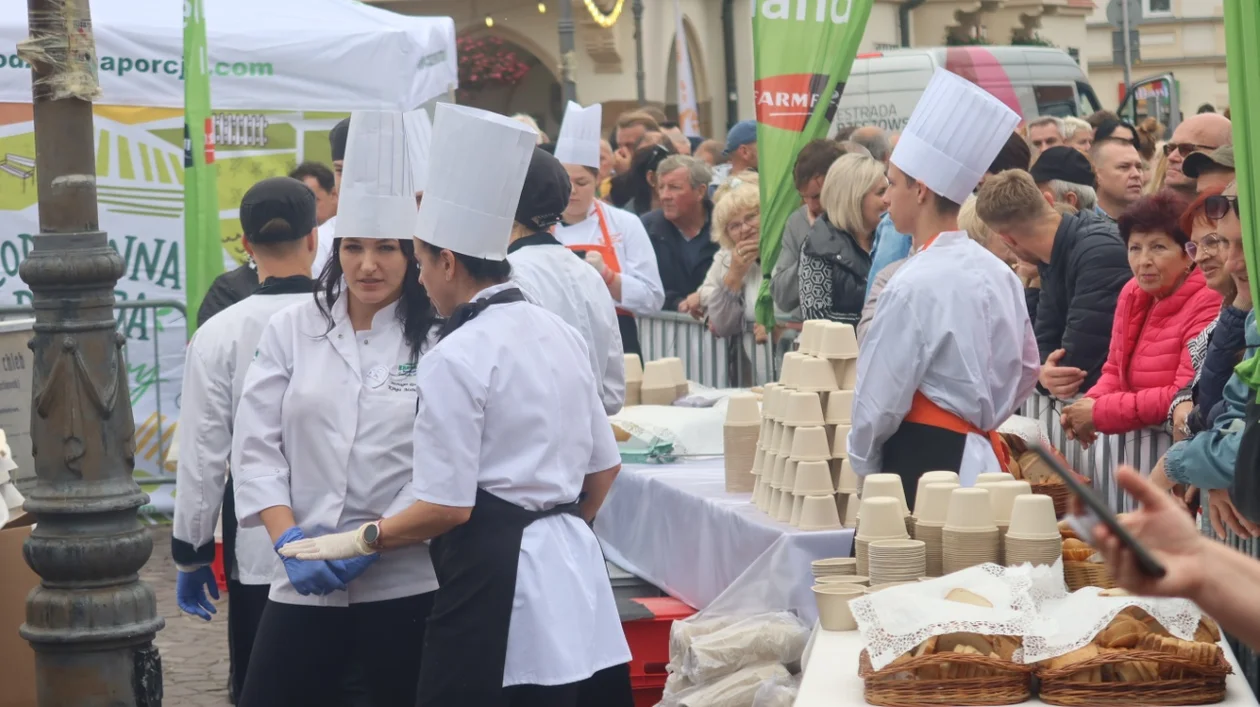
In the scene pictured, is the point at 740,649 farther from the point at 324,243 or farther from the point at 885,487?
the point at 324,243

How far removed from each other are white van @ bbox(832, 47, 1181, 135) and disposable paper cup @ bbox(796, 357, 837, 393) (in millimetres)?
10833

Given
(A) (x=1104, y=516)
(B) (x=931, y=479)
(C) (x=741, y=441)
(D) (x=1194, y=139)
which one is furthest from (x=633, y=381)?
(A) (x=1104, y=516)

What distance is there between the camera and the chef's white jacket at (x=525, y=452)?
3894mm

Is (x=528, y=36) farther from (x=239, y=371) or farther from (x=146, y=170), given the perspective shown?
(x=239, y=371)

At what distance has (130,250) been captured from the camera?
1123cm

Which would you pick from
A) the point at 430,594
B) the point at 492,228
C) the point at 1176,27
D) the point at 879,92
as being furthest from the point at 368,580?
the point at 1176,27

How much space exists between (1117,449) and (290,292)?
293 centimetres

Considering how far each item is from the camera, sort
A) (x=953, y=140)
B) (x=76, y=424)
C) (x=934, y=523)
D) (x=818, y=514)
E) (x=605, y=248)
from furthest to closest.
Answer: (x=605, y=248), (x=818, y=514), (x=76, y=424), (x=953, y=140), (x=934, y=523)

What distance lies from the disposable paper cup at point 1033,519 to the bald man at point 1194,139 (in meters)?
2.72

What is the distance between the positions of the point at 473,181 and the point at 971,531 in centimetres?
154

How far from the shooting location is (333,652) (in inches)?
172

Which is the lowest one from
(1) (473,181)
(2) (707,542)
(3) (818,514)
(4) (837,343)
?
(2) (707,542)

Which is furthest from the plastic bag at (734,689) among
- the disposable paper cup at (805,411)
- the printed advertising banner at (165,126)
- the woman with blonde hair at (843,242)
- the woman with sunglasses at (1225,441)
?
Result: the printed advertising banner at (165,126)

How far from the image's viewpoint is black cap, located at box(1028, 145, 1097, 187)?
7949 mm
